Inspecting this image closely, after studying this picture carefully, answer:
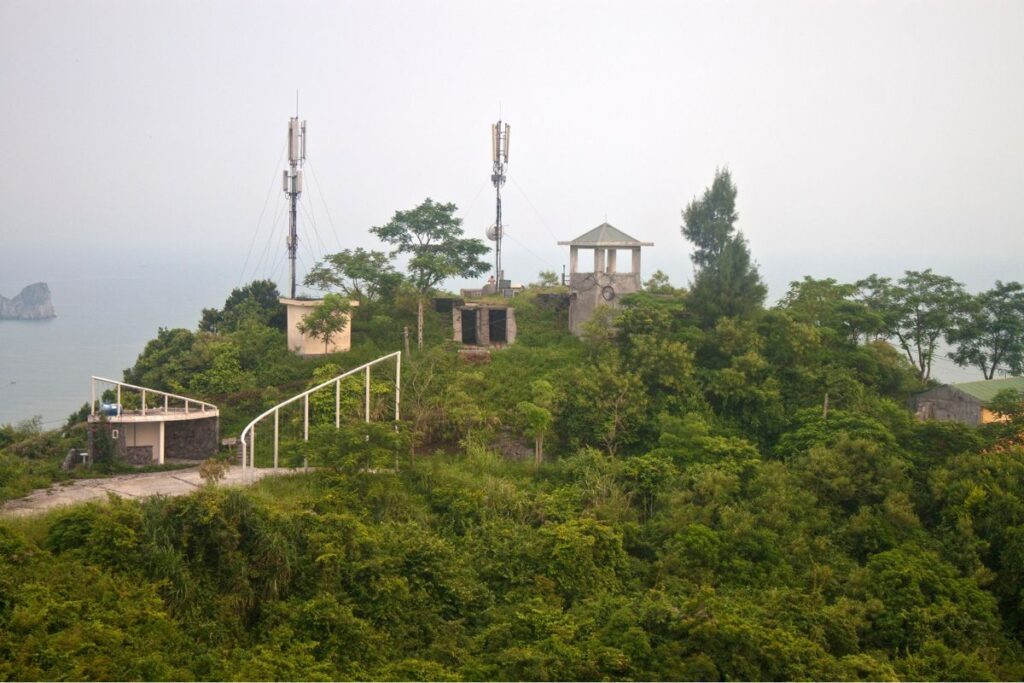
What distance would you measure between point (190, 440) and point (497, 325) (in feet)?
25.4

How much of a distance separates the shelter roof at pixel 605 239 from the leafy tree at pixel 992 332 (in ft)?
24.8

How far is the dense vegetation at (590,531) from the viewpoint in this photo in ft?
36.8

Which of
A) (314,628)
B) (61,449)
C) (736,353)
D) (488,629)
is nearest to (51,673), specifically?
(314,628)

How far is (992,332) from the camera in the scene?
22844mm

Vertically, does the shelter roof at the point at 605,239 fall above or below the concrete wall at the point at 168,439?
above

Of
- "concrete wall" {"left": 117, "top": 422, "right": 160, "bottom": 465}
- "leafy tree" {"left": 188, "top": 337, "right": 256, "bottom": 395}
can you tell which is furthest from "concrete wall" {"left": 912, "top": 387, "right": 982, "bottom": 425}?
"concrete wall" {"left": 117, "top": 422, "right": 160, "bottom": 465}

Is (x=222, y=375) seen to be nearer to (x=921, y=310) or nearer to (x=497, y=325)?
(x=497, y=325)

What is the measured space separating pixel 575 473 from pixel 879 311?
1001cm

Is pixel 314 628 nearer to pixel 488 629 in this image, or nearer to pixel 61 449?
pixel 488 629

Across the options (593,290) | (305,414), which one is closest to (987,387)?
(593,290)

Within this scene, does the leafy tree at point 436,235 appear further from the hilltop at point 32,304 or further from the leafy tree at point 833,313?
the hilltop at point 32,304

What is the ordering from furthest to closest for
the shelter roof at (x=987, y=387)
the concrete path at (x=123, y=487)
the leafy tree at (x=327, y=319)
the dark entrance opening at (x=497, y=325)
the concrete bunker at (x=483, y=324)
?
the dark entrance opening at (x=497, y=325)
the concrete bunker at (x=483, y=324)
the leafy tree at (x=327, y=319)
the shelter roof at (x=987, y=387)
the concrete path at (x=123, y=487)

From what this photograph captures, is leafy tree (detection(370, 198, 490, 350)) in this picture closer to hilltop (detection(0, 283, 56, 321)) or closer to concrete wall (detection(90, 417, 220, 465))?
concrete wall (detection(90, 417, 220, 465))

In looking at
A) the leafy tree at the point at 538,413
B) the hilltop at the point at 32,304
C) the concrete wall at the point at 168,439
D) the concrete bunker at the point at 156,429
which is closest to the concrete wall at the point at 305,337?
the concrete bunker at the point at 156,429
